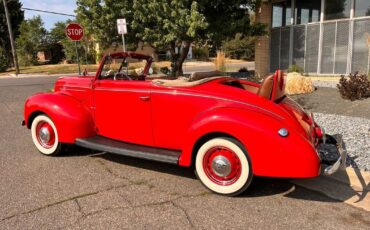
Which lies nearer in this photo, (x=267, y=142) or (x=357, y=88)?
(x=267, y=142)

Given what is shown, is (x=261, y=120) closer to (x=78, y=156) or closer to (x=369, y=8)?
(x=78, y=156)

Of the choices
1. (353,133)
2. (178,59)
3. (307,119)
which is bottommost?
(353,133)

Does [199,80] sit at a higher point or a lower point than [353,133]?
higher

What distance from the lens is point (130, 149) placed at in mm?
A: 4316

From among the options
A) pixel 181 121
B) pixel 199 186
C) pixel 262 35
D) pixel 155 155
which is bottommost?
pixel 199 186

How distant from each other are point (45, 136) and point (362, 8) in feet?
33.6

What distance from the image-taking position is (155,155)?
4.08m

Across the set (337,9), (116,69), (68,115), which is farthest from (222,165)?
(337,9)

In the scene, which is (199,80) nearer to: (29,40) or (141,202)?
(141,202)

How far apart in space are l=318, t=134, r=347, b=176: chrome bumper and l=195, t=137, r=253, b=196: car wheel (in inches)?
30.9

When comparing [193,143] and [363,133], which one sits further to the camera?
[363,133]

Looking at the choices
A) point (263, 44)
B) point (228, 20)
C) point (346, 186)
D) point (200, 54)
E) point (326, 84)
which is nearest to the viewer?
point (346, 186)

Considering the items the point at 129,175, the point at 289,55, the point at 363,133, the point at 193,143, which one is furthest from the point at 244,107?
the point at 289,55

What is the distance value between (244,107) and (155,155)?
1185mm
